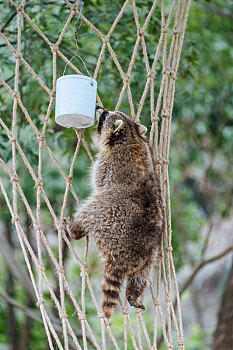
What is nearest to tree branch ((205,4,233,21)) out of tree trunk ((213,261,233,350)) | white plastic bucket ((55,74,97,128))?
tree trunk ((213,261,233,350))

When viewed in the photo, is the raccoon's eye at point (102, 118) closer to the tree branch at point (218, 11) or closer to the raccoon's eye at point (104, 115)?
the raccoon's eye at point (104, 115)

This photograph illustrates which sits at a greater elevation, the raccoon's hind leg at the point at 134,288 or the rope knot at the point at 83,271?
the rope knot at the point at 83,271

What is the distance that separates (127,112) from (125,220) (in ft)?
5.21

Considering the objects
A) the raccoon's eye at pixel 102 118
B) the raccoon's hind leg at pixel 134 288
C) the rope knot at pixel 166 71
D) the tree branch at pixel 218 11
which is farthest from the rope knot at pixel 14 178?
the tree branch at pixel 218 11

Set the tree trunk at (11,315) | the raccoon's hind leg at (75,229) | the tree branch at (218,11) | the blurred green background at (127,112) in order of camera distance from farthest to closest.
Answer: the tree trunk at (11,315), the tree branch at (218,11), the blurred green background at (127,112), the raccoon's hind leg at (75,229)

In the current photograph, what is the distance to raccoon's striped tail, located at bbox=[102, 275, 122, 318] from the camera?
2307 millimetres

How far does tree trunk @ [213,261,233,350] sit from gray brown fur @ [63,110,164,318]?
209 centimetres

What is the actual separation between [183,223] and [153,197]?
470 cm

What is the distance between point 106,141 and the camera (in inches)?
→ 105

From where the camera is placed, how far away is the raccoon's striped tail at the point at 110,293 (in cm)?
231

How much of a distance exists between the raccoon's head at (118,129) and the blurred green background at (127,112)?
0.56m

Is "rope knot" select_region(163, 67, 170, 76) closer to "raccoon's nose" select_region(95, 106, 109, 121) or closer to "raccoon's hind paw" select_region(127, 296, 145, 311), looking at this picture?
"raccoon's nose" select_region(95, 106, 109, 121)

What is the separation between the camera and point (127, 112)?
3.81 meters

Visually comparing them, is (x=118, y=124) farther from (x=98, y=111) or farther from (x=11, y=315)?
(x=11, y=315)
